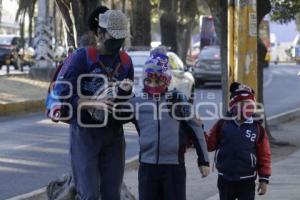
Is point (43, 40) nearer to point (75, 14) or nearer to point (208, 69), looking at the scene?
point (208, 69)

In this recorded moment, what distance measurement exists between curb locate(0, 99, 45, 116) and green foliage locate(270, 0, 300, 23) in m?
6.58

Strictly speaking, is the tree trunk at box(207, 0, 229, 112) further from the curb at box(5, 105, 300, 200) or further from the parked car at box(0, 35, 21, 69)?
the parked car at box(0, 35, 21, 69)

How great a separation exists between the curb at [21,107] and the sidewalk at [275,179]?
24.0ft

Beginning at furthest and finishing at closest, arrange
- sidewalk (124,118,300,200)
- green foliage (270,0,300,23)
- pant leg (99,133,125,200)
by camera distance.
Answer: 1. green foliage (270,0,300,23)
2. sidewalk (124,118,300,200)
3. pant leg (99,133,125,200)

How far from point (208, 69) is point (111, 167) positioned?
25422 mm

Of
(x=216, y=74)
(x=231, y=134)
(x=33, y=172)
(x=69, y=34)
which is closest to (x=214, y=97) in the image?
(x=216, y=74)

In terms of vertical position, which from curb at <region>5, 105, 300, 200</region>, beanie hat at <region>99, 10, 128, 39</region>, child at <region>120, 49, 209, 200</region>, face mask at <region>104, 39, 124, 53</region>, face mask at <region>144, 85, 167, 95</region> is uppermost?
beanie hat at <region>99, 10, 128, 39</region>

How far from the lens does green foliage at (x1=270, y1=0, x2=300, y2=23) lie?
16.7 metres

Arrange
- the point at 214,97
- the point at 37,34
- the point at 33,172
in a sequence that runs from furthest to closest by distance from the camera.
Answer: the point at 37,34 < the point at 214,97 < the point at 33,172

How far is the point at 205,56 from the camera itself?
3159cm

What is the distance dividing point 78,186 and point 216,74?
25061 millimetres

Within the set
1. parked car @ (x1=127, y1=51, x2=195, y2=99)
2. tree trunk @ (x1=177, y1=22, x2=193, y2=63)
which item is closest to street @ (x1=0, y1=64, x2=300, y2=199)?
parked car @ (x1=127, y1=51, x2=195, y2=99)

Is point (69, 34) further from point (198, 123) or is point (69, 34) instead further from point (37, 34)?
point (37, 34)

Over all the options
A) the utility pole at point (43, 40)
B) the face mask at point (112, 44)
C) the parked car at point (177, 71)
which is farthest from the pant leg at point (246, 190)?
the utility pole at point (43, 40)
